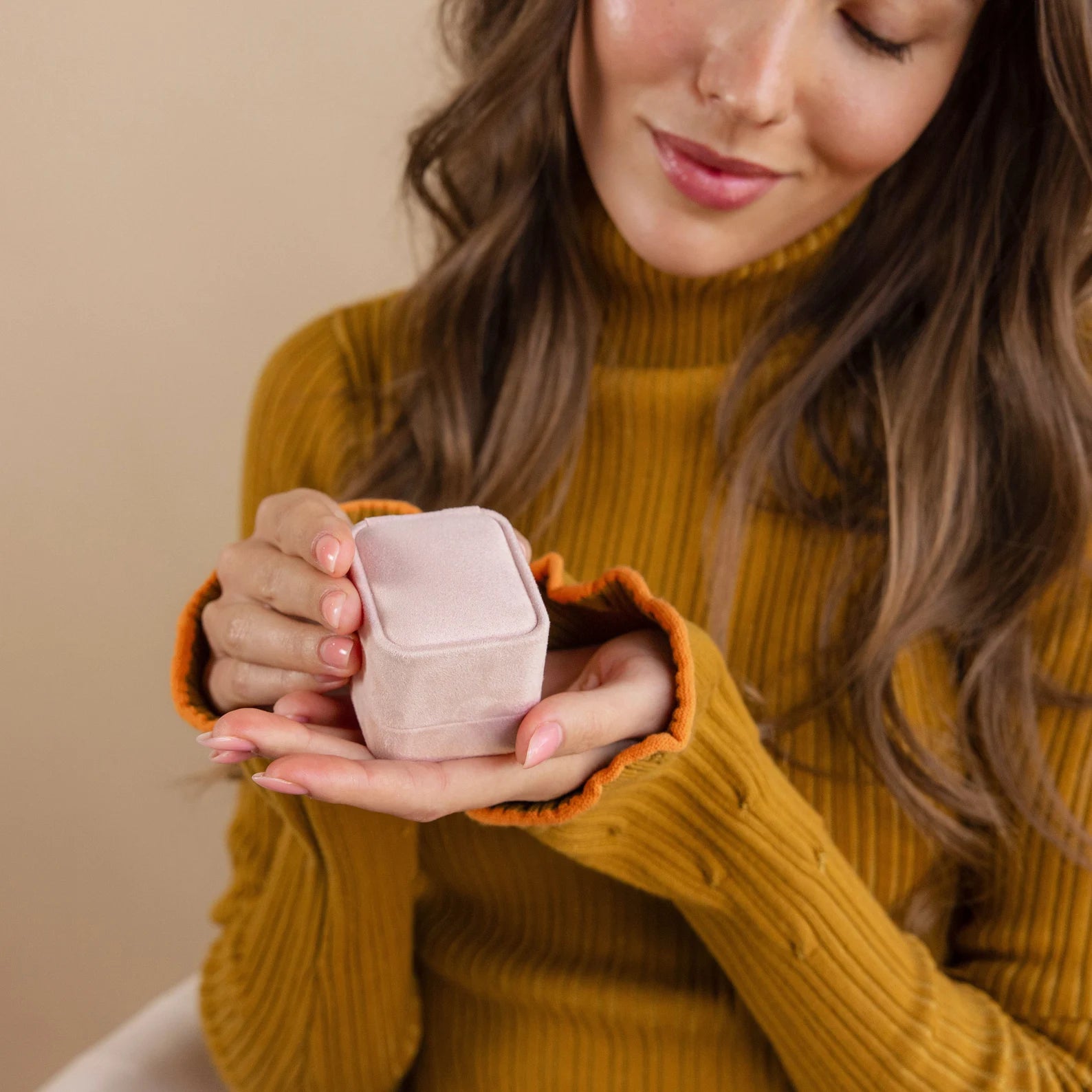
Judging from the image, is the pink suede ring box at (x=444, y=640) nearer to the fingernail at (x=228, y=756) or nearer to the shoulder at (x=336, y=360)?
the fingernail at (x=228, y=756)

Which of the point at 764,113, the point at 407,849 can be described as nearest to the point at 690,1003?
the point at 407,849

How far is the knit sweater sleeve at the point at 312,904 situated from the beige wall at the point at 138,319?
0.33 meters

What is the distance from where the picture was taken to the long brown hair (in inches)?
34.1

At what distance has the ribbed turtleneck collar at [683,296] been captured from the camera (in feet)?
3.05

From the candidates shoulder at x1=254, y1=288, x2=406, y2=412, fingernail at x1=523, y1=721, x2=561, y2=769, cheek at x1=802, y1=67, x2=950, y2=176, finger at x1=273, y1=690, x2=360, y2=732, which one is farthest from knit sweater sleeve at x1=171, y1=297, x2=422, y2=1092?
cheek at x1=802, y1=67, x2=950, y2=176

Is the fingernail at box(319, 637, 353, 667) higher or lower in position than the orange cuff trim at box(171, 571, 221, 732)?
higher

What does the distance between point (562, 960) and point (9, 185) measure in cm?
94

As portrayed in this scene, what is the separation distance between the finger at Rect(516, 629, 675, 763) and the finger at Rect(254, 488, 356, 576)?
0.37ft

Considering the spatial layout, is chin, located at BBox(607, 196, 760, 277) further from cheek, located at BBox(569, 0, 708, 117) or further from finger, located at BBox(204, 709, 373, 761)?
finger, located at BBox(204, 709, 373, 761)

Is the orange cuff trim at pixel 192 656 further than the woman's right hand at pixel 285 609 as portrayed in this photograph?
Yes

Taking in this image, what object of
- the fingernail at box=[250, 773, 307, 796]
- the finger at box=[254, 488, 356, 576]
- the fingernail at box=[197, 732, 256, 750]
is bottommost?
the fingernail at box=[250, 773, 307, 796]

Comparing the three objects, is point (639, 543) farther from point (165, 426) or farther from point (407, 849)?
point (165, 426)

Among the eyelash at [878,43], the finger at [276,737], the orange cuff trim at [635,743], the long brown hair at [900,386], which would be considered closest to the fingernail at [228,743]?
the finger at [276,737]

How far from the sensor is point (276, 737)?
53 centimetres
